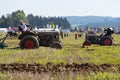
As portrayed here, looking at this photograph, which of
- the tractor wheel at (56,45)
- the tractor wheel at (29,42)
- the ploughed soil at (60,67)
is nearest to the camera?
the ploughed soil at (60,67)

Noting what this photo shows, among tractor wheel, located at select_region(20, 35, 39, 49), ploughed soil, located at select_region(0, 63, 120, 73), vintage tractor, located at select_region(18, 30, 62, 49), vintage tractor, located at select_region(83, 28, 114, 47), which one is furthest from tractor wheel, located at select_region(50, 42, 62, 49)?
ploughed soil, located at select_region(0, 63, 120, 73)

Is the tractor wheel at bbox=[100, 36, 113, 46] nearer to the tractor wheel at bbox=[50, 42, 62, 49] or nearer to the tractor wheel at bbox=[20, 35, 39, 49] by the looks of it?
the tractor wheel at bbox=[50, 42, 62, 49]

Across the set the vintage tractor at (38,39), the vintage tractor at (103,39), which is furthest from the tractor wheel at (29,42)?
the vintage tractor at (103,39)

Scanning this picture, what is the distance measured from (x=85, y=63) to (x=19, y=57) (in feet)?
11.7

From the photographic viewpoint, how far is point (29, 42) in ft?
79.3

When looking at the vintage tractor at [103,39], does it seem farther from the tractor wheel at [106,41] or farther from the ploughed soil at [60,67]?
the ploughed soil at [60,67]

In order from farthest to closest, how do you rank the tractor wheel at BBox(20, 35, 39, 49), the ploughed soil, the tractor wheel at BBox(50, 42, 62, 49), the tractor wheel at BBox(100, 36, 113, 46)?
the tractor wheel at BBox(100, 36, 113, 46), the tractor wheel at BBox(50, 42, 62, 49), the tractor wheel at BBox(20, 35, 39, 49), the ploughed soil

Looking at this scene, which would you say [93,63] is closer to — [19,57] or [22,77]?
→ [19,57]

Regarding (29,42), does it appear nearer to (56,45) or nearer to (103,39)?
(56,45)

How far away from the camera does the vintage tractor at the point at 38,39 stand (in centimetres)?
2414

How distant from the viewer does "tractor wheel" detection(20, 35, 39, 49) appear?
24094mm

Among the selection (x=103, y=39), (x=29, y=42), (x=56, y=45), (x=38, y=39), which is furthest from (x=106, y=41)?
(x=29, y=42)

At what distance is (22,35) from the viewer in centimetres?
2467

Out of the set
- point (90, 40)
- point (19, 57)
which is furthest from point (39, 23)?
point (19, 57)
